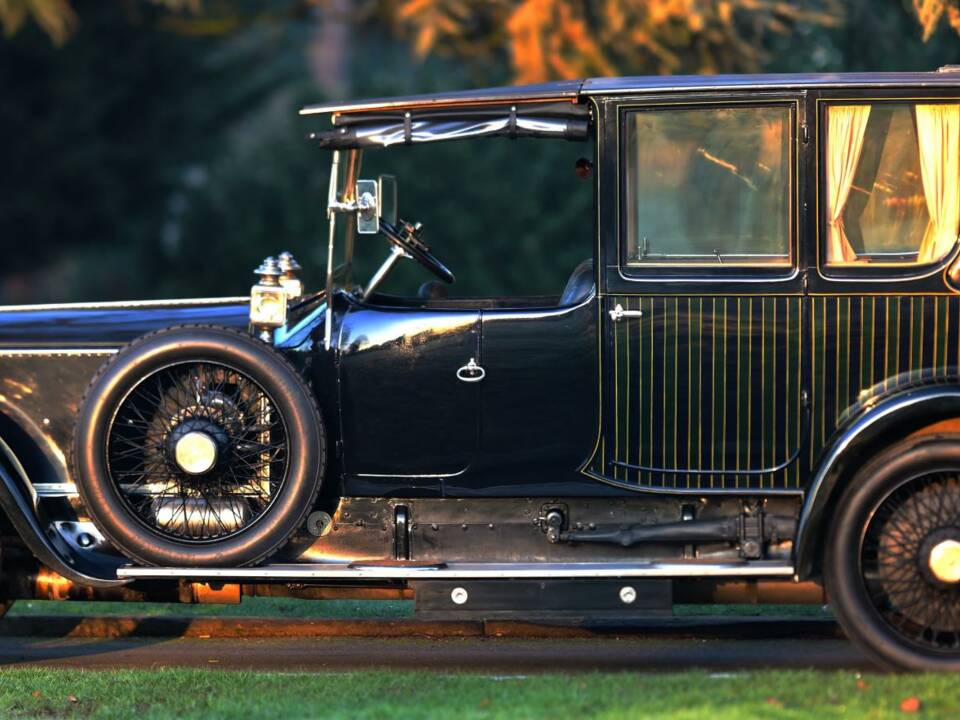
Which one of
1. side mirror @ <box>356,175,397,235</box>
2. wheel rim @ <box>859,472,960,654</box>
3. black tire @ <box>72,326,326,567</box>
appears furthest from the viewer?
side mirror @ <box>356,175,397,235</box>

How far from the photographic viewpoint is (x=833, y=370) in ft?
20.7

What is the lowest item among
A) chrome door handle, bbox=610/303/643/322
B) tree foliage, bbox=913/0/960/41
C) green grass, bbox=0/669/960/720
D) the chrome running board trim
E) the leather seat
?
green grass, bbox=0/669/960/720

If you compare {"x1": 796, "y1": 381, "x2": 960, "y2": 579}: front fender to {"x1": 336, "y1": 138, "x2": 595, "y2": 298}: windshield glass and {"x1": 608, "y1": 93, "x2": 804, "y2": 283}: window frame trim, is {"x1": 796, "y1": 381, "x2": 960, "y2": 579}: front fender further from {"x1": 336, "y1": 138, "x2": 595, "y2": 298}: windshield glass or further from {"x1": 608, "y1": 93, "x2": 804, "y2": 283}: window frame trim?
{"x1": 336, "y1": 138, "x2": 595, "y2": 298}: windshield glass

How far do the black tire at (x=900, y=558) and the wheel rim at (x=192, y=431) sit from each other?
2.32 metres

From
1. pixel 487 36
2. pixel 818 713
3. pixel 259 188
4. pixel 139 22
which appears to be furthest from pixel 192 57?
pixel 818 713

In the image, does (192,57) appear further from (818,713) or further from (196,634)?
(818,713)

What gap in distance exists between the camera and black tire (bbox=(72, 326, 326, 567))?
641 cm

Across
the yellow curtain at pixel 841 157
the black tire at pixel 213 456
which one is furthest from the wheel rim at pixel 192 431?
the yellow curtain at pixel 841 157

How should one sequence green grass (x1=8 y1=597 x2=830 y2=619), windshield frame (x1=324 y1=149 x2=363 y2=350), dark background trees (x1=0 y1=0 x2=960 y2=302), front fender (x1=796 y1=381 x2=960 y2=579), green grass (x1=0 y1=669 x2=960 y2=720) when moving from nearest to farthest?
1. green grass (x1=0 y1=669 x2=960 y2=720)
2. front fender (x1=796 y1=381 x2=960 y2=579)
3. windshield frame (x1=324 y1=149 x2=363 y2=350)
4. green grass (x1=8 y1=597 x2=830 y2=619)
5. dark background trees (x1=0 y1=0 x2=960 y2=302)

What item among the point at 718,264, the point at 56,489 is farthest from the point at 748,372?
the point at 56,489

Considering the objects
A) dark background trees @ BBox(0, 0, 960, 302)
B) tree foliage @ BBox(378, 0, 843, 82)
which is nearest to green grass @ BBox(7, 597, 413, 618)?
dark background trees @ BBox(0, 0, 960, 302)

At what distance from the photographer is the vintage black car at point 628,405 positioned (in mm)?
6312

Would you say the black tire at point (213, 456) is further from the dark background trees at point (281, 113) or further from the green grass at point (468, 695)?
the dark background trees at point (281, 113)

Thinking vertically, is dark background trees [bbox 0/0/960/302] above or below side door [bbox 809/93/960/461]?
above
